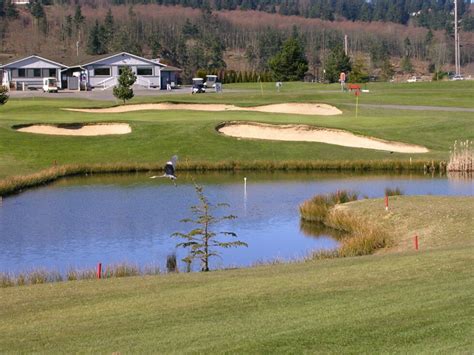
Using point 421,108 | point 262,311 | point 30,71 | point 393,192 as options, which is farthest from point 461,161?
point 30,71

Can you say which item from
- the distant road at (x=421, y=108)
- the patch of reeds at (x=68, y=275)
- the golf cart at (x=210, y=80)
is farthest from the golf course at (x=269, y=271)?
the golf cart at (x=210, y=80)

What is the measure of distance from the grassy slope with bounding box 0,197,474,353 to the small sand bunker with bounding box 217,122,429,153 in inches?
1281

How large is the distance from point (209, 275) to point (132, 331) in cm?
571

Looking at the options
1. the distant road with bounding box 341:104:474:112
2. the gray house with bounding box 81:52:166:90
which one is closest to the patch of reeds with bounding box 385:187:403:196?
the distant road with bounding box 341:104:474:112

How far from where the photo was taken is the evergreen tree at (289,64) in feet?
390

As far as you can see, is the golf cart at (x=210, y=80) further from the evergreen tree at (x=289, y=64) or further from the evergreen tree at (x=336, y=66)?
the evergreen tree at (x=336, y=66)

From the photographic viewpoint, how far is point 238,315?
1359 centimetres

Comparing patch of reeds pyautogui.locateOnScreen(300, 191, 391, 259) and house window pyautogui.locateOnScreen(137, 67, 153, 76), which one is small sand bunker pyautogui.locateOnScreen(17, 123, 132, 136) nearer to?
patch of reeds pyautogui.locateOnScreen(300, 191, 391, 259)

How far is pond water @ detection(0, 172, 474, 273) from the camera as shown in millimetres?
25609

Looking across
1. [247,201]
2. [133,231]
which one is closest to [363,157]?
[247,201]

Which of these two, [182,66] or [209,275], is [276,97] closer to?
[209,275]

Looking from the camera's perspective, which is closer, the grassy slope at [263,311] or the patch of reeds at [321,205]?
the grassy slope at [263,311]

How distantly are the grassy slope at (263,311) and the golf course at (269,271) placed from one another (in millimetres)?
28

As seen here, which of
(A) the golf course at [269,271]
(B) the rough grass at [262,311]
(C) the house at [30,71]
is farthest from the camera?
(C) the house at [30,71]
